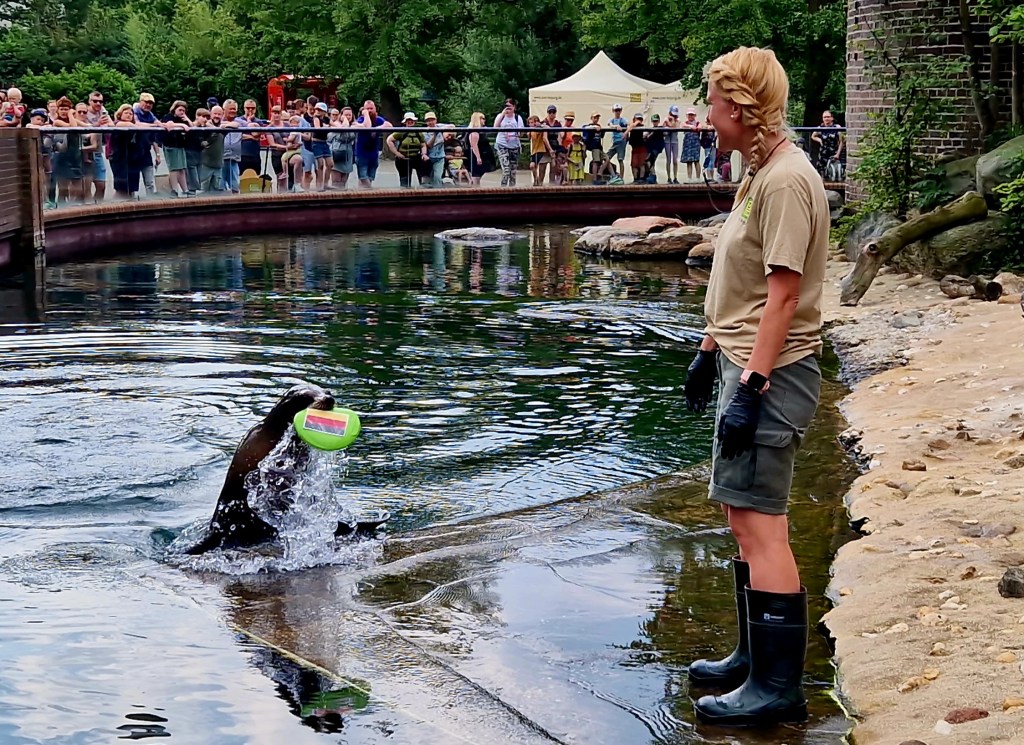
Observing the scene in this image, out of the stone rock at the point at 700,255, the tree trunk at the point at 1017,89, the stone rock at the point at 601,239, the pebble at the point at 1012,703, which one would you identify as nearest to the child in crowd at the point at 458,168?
the stone rock at the point at 601,239

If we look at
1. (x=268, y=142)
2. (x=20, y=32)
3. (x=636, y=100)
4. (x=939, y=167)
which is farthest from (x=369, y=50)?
(x=939, y=167)

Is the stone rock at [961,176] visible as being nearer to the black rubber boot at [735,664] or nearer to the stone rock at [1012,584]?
the stone rock at [1012,584]

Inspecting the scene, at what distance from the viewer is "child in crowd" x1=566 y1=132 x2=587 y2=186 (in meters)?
27.6

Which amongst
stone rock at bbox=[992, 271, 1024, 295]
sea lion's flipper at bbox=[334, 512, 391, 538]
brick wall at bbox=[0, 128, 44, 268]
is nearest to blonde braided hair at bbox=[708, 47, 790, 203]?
sea lion's flipper at bbox=[334, 512, 391, 538]

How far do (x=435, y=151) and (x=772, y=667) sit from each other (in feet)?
74.1

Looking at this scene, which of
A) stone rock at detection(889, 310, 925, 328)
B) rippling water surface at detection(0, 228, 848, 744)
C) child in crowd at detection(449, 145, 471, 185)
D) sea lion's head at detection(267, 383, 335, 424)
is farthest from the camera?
child in crowd at detection(449, 145, 471, 185)

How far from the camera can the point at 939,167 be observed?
711 inches

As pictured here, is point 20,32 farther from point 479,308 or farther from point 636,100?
point 479,308

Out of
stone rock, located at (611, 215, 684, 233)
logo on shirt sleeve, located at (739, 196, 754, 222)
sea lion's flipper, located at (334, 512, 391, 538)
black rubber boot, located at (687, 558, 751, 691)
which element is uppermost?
logo on shirt sleeve, located at (739, 196, 754, 222)

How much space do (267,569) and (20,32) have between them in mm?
42129

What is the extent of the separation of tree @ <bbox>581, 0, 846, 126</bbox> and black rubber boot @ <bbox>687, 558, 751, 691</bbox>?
27.1m

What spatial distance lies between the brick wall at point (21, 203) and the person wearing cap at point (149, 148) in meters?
2.48

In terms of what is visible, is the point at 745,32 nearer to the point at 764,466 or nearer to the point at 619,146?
the point at 619,146

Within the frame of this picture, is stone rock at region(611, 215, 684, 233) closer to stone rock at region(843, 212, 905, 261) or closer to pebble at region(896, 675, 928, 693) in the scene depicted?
stone rock at region(843, 212, 905, 261)
